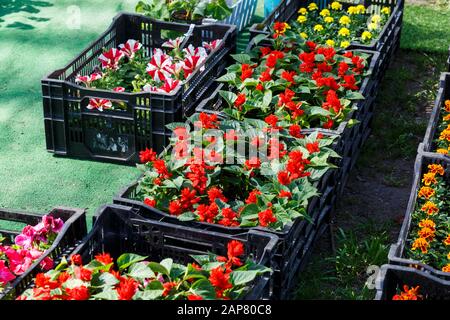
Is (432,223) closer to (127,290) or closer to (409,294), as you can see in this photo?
(409,294)

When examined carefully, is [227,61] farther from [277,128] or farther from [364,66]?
[277,128]

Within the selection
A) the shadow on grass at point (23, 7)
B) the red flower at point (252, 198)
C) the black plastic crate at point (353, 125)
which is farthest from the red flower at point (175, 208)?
the shadow on grass at point (23, 7)

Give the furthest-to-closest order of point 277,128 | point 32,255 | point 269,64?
point 269,64, point 277,128, point 32,255

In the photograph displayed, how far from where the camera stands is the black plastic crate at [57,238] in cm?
389

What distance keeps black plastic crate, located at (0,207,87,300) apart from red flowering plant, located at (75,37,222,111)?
1660 mm

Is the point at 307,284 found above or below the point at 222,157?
below

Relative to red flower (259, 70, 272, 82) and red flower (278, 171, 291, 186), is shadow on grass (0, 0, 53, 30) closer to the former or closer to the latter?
red flower (259, 70, 272, 82)

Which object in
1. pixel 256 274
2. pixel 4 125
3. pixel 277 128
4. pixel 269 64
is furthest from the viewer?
pixel 4 125

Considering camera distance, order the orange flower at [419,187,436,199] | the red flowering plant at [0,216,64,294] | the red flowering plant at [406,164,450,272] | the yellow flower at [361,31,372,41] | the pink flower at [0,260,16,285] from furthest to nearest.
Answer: the yellow flower at [361,31,372,41], the orange flower at [419,187,436,199], the red flowering plant at [406,164,450,272], the red flowering plant at [0,216,64,294], the pink flower at [0,260,16,285]

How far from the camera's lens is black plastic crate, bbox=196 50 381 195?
5.43 meters

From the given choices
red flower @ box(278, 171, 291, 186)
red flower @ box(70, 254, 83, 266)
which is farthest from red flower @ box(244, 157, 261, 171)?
red flower @ box(70, 254, 83, 266)
